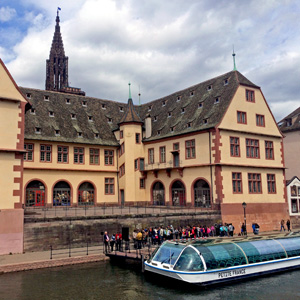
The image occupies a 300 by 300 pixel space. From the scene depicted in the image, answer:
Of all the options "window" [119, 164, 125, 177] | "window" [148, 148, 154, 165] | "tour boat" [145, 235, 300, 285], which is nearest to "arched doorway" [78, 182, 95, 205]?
"window" [119, 164, 125, 177]

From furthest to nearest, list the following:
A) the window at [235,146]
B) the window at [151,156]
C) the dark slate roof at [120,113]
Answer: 1. the window at [151,156]
2. the dark slate roof at [120,113]
3. the window at [235,146]

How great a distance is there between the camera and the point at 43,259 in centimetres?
2270

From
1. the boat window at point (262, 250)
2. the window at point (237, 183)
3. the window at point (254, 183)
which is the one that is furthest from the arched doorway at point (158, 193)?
the boat window at point (262, 250)

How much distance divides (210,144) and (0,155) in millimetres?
21027

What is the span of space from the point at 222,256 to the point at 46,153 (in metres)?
27.6

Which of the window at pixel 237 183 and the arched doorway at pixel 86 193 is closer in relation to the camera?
the window at pixel 237 183

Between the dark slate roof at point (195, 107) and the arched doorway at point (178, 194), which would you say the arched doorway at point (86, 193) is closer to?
the dark slate roof at point (195, 107)

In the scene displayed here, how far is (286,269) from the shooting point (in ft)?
73.9

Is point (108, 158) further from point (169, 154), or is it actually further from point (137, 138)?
point (169, 154)

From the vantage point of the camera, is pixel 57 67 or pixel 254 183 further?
pixel 57 67

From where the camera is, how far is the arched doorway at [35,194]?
40.3 meters

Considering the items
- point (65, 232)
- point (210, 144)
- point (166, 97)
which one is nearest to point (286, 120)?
point (166, 97)

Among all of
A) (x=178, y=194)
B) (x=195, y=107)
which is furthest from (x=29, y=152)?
(x=195, y=107)

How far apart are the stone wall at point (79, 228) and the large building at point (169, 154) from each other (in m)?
8.15
